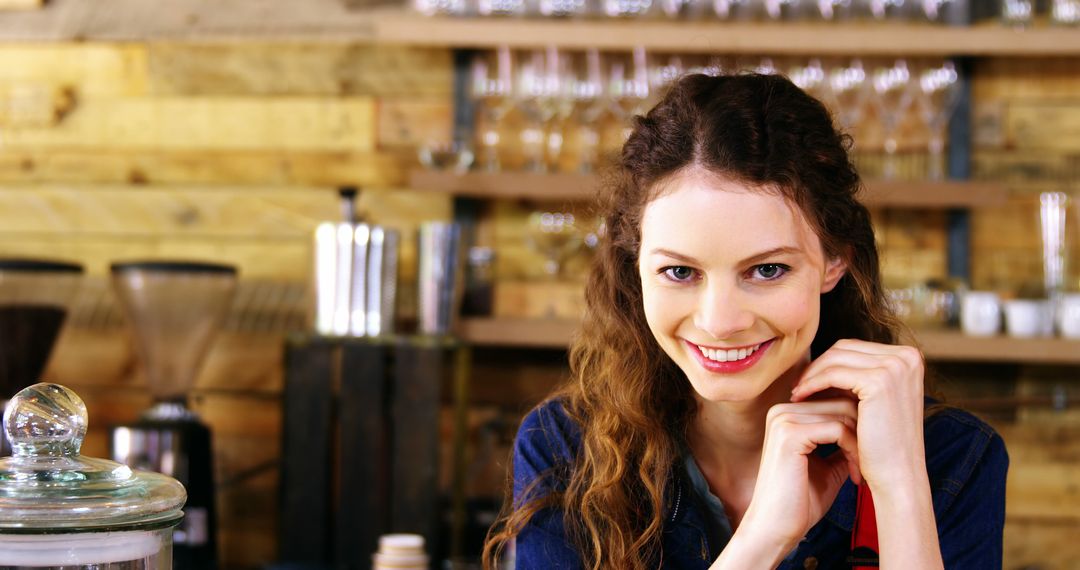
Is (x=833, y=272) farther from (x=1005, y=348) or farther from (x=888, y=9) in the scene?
(x=888, y=9)

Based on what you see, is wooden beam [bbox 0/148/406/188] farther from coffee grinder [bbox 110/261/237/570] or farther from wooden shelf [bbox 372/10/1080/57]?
coffee grinder [bbox 110/261/237/570]

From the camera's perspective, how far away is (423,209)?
355 centimetres

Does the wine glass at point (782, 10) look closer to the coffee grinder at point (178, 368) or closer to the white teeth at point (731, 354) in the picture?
the coffee grinder at point (178, 368)

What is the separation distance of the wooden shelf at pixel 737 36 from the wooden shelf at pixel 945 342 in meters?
0.74

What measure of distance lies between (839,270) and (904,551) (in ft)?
1.20

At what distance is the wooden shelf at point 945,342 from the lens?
3.11 meters

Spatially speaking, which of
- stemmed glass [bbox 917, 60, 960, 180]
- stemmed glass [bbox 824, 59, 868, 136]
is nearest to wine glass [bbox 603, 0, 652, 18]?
stemmed glass [bbox 824, 59, 868, 136]

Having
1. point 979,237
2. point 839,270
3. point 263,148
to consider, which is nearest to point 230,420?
point 263,148

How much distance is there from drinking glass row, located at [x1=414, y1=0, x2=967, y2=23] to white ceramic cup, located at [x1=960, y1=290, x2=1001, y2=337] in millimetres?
804

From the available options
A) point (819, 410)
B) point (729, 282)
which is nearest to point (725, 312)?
point (729, 282)

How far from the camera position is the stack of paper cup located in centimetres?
264

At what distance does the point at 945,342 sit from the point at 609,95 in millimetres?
1104

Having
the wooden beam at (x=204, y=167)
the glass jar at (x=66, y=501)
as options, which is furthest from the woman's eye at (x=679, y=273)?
the wooden beam at (x=204, y=167)

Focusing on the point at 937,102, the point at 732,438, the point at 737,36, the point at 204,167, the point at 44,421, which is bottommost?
the point at 732,438
